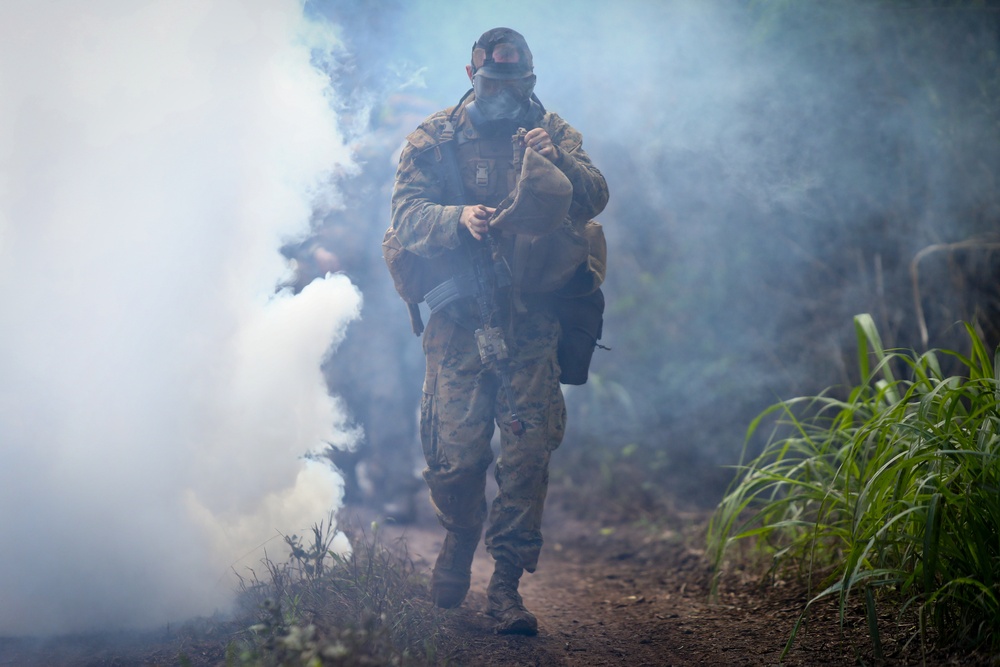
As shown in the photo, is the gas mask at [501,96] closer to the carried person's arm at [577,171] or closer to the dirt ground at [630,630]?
the carried person's arm at [577,171]

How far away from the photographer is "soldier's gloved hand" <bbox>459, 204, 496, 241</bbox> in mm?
3273

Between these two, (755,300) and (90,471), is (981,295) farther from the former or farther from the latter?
(90,471)

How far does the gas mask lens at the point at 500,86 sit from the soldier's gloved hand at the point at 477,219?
508 mm

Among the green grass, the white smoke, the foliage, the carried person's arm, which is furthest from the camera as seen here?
the white smoke

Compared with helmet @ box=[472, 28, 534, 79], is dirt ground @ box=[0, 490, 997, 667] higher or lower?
lower

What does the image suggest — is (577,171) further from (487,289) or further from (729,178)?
(729,178)

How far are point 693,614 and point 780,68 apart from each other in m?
3.84

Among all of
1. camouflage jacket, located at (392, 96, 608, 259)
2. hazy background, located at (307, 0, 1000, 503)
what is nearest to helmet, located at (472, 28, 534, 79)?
camouflage jacket, located at (392, 96, 608, 259)

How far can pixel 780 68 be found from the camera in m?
5.62

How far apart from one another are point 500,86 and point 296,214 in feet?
4.83

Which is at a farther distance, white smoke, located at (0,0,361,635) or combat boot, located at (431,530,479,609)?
combat boot, located at (431,530,479,609)

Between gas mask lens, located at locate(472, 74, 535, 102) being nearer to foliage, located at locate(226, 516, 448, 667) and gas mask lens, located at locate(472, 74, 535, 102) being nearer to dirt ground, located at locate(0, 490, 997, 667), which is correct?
foliage, located at locate(226, 516, 448, 667)

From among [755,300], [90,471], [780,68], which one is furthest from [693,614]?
[780,68]

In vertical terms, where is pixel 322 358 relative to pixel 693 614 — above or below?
above
